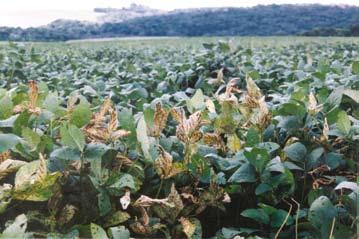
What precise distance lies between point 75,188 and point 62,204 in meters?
0.05

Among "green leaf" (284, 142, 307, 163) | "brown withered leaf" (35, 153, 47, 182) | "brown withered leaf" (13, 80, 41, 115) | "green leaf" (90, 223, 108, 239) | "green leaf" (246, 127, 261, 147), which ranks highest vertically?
"brown withered leaf" (13, 80, 41, 115)

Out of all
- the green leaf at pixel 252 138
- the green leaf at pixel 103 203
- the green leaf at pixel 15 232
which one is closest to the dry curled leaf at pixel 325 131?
the green leaf at pixel 252 138

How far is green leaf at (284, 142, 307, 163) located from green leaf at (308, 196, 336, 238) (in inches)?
8.9

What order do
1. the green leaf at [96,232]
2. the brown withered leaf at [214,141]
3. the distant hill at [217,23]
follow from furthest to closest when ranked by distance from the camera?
the distant hill at [217,23]
the brown withered leaf at [214,141]
the green leaf at [96,232]

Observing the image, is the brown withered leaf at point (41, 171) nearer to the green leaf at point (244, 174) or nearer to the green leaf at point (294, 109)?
the green leaf at point (244, 174)

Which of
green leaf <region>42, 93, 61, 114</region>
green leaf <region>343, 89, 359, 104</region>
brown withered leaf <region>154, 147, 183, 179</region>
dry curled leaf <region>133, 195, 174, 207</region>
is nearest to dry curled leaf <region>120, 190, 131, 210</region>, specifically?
dry curled leaf <region>133, 195, 174, 207</region>

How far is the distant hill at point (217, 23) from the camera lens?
25.0 metres

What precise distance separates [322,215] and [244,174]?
23 centimetres

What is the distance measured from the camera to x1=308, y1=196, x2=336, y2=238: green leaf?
132 cm

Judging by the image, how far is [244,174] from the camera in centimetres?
144

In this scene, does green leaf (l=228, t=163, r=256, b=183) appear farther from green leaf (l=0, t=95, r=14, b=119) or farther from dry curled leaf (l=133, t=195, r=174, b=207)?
green leaf (l=0, t=95, r=14, b=119)

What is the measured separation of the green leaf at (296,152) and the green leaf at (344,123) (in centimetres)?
14

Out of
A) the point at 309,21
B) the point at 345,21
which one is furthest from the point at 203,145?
the point at 309,21

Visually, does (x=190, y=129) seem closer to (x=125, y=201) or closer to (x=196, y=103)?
(x=125, y=201)
